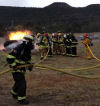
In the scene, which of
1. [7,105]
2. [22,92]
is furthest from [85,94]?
[7,105]

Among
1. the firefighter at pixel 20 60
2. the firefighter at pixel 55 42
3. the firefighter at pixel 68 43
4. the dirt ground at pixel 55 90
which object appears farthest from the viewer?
the firefighter at pixel 55 42

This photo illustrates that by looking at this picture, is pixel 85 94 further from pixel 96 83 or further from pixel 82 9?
pixel 82 9

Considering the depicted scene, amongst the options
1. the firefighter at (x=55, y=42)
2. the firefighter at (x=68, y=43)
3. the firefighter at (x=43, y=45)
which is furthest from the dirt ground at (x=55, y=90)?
the firefighter at (x=55, y=42)

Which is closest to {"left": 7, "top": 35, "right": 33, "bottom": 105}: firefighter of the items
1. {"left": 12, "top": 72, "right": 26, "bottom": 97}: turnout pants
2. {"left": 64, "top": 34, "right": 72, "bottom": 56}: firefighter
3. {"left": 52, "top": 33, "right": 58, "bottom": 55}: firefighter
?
{"left": 12, "top": 72, "right": 26, "bottom": 97}: turnout pants

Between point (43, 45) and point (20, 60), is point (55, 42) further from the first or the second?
point (20, 60)

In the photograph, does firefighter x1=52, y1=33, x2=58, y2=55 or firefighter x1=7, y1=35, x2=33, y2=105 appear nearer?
firefighter x1=7, y1=35, x2=33, y2=105


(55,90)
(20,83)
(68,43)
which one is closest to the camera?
(20,83)

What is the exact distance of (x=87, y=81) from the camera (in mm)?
7488

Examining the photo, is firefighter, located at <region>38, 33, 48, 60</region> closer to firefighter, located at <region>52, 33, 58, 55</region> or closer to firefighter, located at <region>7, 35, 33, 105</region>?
firefighter, located at <region>52, 33, 58, 55</region>

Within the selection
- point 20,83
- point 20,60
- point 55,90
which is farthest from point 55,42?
point 20,83

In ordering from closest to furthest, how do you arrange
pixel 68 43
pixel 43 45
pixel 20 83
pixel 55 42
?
pixel 20 83, pixel 43 45, pixel 68 43, pixel 55 42

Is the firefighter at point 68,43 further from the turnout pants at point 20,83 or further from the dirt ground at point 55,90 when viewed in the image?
the turnout pants at point 20,83

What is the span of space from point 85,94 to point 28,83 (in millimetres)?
2338

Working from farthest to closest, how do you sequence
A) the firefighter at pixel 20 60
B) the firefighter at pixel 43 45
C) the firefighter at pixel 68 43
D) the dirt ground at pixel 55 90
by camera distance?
the firefighter at pixel 68 43
the firefighter at pixel 43 45
the dirt ground at pixel 55 90
the firefighter at pixel 20 60
